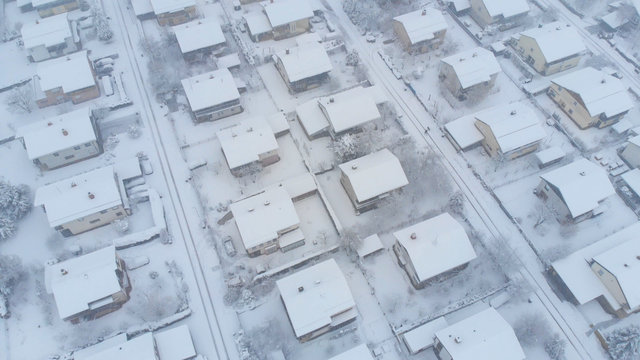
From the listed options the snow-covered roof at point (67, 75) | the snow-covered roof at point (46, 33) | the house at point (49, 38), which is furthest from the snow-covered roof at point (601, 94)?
the snow-covered roof at point (46, 33)

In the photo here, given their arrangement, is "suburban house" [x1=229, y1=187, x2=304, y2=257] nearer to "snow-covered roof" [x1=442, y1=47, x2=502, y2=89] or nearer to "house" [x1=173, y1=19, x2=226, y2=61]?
"house" [x1=173, y1=19, x2=226, y2=61]

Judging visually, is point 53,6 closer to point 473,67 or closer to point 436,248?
point 473,67

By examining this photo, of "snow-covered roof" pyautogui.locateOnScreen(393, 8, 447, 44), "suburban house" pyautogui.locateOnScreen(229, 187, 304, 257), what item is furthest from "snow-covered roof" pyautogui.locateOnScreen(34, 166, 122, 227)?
"snow-covered roof" pyautogui.locateOnScreen(393, 8, 447, 44)

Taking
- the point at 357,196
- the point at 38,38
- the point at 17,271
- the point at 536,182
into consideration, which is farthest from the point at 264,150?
the point at 38,38

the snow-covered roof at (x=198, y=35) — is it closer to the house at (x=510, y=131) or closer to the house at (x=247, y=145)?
the house at (x=247, y=145)

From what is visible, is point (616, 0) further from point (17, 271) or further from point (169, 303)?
point (17, 271)
